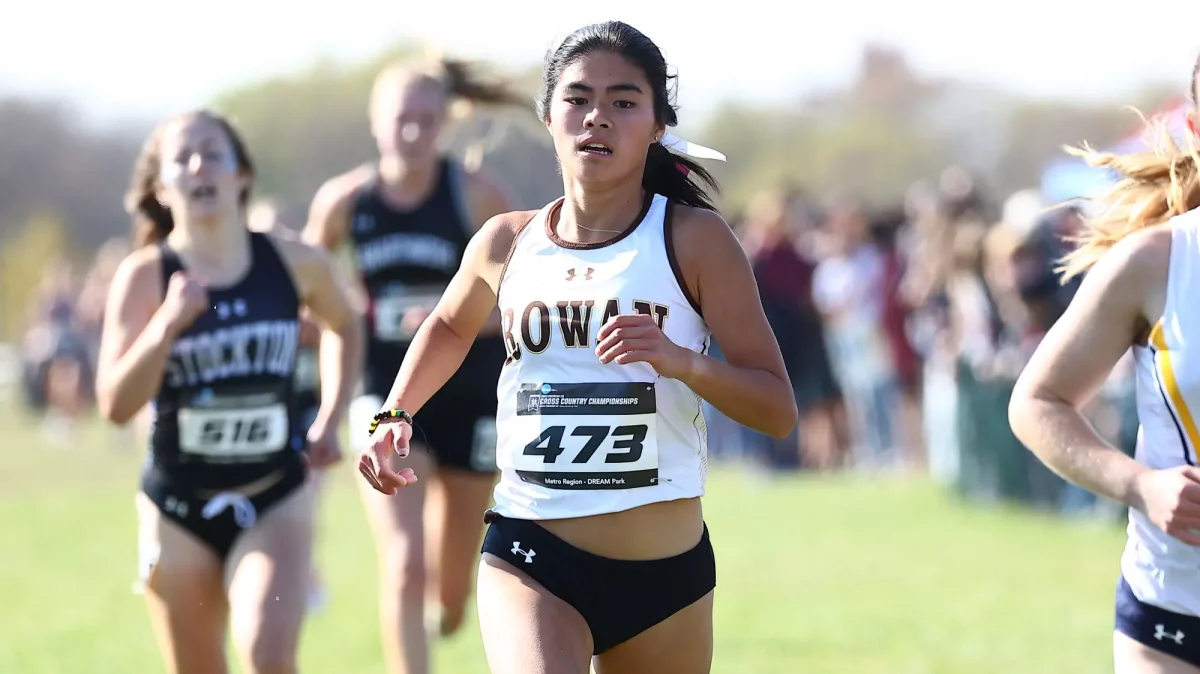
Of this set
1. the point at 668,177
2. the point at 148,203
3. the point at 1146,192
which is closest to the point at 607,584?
the point at 668,177

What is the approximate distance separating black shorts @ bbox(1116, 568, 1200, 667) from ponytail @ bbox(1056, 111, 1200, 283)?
842 millimetres

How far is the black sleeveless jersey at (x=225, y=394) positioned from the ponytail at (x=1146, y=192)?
8.51 feet

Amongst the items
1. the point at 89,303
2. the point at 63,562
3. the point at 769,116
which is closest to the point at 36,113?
the point at 769,116

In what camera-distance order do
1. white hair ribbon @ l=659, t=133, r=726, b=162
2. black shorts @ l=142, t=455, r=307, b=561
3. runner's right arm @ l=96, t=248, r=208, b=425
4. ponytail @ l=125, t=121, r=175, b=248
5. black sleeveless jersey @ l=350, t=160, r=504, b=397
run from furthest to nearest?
black sleeveless jersey @ l=350, t=160, r=504, b=397 → ponytail @ l=125, t=121, r=175, b=248 → black shorts @ l=142, t=455, r=307, b=561 → runner's right arm @ l=96, t=248, r=208, b=425 → white hair ribbon @ l=659, t=133, r=726, b=162

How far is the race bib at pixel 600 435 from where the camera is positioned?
411 cm

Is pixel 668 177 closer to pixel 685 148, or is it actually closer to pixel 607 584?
pixel 685 148

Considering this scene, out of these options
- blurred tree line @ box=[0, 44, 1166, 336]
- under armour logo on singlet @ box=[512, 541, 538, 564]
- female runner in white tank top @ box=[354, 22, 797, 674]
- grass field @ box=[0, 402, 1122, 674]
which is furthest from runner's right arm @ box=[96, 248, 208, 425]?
blurred tree line @ box=[0, 44, 1166, 336]

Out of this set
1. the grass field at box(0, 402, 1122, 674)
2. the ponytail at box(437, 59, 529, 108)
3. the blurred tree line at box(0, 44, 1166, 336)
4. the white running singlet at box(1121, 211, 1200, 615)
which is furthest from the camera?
the blurred tree line at box(0, 44, 1166, 336)

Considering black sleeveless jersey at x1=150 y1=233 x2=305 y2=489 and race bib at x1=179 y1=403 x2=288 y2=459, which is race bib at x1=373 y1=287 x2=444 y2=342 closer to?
black sleeveless jersey at x1=150 y1=233 x2=305 y2=489

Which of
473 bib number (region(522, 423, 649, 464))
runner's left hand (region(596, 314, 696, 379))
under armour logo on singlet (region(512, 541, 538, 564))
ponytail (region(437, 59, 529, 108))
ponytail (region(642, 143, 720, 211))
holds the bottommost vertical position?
under armour logo on singlet (region(512, 541, 538, 564))

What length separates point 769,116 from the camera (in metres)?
67.6

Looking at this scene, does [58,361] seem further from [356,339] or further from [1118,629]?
[1118,629]

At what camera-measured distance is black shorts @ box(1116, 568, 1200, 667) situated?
371 centimetres

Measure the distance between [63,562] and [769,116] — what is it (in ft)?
188
